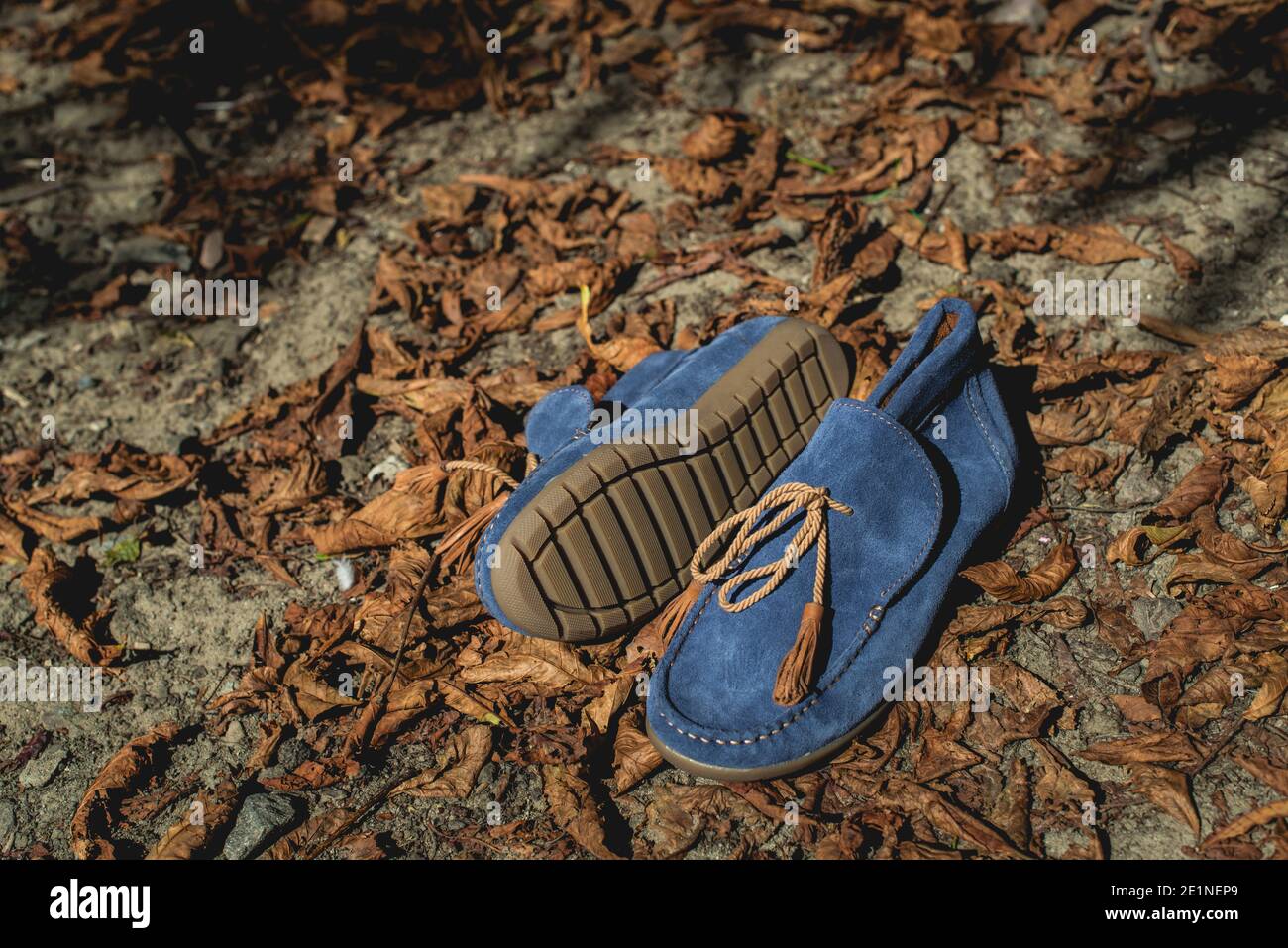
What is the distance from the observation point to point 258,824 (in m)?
2.51

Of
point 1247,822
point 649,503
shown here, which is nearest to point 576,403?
point 649,503

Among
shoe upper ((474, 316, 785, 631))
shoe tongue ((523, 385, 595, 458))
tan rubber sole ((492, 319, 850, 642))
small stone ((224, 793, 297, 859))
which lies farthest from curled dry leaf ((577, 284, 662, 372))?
small stone ((224, 793, 297, 859))

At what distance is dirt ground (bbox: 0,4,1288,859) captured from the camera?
99.7 inches

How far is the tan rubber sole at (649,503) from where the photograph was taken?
245 cm

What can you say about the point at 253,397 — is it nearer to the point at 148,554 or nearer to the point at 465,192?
the point at 148,554

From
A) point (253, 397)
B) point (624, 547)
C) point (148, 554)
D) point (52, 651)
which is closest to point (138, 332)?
point (253, 397)

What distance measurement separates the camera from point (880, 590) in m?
2.49

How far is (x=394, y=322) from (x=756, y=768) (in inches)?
91.9

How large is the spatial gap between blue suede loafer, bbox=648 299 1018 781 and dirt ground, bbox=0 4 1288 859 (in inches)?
8.3

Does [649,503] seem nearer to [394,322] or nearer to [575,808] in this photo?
[575,808]

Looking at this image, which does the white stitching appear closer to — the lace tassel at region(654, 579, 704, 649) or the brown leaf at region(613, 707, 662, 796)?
the lace tassel at region(654, 579, 704, 649)

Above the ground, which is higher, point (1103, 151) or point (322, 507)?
point (1103, 151)

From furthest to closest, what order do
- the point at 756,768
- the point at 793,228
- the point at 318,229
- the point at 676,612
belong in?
the point at 318,229, the point at 793,228, the point at 676,612, the point at 756,768

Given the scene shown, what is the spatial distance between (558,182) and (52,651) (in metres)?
2.63
